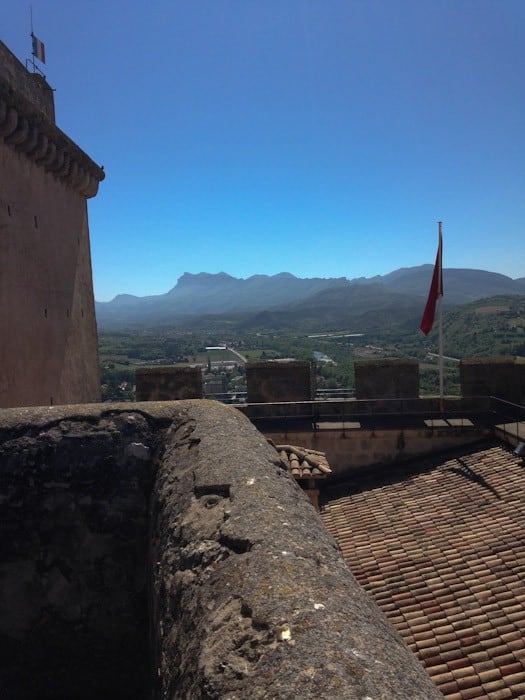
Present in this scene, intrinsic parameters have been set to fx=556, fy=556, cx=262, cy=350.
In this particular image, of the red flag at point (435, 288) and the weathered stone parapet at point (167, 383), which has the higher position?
the red flag at point (435, 288)

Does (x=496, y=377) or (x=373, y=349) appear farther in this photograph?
(x=373, y=349)

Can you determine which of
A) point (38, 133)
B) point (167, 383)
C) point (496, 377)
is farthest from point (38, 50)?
point (496, 377)

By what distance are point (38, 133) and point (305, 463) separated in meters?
6.07

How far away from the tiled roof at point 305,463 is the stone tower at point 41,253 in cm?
383

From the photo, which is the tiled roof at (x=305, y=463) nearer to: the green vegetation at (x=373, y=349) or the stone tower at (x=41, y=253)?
the stone tower at (x=41, y=253)

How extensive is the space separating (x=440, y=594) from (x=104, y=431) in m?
3.57

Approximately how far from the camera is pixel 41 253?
28.5 feet

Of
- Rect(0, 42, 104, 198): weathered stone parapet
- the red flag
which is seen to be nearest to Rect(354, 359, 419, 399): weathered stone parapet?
the red flag

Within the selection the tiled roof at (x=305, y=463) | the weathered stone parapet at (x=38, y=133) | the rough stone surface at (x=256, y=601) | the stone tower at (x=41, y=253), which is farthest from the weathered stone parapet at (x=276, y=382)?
the rough stone surface at (x=256, y=601)

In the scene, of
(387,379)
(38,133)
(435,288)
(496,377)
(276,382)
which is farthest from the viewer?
(435,288)

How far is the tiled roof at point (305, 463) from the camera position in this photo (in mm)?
7199

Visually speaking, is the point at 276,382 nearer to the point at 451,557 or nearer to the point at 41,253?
the point at 41,253

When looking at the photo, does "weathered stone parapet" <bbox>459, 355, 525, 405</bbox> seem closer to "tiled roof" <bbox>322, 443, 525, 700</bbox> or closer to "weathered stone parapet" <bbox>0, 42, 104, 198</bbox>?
"tiled roof" <bbox>322, 443, 525, 700</bbox>

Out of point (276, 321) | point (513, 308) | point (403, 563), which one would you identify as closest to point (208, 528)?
point (403, 563)
